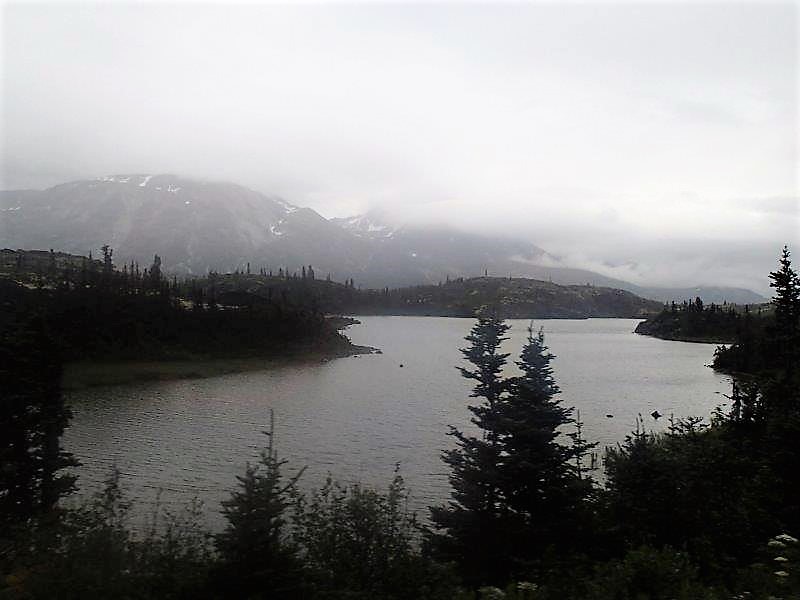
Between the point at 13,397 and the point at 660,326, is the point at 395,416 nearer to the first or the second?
the point at 13,397

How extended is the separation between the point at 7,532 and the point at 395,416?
3904cm

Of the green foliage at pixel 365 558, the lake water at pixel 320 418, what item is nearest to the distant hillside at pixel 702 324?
the lake water at pixel 320 418

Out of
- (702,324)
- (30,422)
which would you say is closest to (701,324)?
(702,324)

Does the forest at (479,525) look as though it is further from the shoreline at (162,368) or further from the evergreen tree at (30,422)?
the shoreline at (162,368)

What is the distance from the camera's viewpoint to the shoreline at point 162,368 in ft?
221

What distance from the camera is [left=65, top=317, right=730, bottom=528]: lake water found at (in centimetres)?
3344

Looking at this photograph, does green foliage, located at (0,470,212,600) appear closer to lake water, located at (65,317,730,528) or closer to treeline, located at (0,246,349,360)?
lake water, located at (65,317,730,528)

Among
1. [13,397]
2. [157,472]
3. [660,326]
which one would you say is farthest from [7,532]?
[660,326]

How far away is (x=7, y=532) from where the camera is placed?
13.7 m

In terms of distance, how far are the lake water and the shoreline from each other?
10.4ft

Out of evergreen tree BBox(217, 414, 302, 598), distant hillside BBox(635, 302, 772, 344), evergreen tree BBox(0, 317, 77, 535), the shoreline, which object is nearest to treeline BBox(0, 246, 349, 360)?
the shoreline

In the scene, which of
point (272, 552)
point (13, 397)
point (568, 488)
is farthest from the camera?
point (13, 397)

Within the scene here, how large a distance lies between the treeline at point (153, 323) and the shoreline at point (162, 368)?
6.29ft

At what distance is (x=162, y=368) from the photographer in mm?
78688
